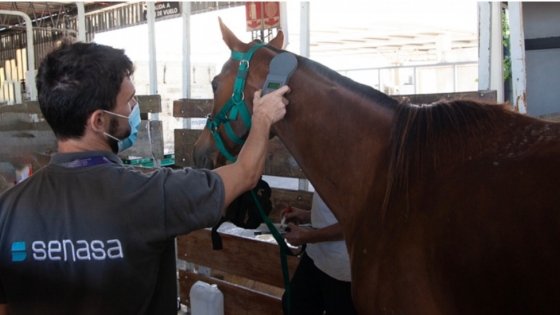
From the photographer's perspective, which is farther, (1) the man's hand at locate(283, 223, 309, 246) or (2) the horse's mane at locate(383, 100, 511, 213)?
(1) the man's hand at locate(283, 223, 309, 246)

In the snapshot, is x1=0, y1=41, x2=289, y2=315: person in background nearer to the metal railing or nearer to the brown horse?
the brown horse

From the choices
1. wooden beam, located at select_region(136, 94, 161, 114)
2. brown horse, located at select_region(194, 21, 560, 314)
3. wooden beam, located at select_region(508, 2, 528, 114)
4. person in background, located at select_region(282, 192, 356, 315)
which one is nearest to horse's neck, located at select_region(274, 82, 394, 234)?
brown horse, located at select_region(194, 21, 560, 314)

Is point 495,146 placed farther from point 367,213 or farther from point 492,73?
point 492,73

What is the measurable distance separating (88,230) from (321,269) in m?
1.42

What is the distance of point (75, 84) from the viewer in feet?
4.47

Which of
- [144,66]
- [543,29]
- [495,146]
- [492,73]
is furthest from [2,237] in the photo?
[144,66]

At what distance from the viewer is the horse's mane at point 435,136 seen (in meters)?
1.56

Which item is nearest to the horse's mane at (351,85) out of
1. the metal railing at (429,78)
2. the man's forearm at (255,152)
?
the man's forearm at (255,152)

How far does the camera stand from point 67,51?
1401 millimetres

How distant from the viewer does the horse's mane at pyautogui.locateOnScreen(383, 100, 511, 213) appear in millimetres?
1562

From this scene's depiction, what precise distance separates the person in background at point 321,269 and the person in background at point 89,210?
37.6 inches

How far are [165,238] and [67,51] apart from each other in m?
0.66

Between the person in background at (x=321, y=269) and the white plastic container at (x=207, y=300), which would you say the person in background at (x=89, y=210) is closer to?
the person in background at (x=321, y=269)

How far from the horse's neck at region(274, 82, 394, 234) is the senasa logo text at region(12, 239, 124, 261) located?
936 millimetres
